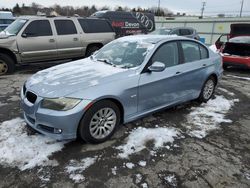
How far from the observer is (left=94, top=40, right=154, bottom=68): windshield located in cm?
425

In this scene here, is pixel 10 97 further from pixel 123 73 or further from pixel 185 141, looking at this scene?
pixel 185 141

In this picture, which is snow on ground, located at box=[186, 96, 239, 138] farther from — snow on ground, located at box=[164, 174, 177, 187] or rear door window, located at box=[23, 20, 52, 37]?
rear door window, located at box=[23, 20, 52, 37]

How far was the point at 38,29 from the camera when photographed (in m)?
8.06

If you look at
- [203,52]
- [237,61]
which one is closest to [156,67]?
[203,52]

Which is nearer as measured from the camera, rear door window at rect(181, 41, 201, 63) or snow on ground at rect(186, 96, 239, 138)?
snow on ground at rect(186, 96, 239, 138)

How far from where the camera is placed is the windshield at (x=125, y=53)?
4.25 m

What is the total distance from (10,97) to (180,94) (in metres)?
3.82

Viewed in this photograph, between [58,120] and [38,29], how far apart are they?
571 cm

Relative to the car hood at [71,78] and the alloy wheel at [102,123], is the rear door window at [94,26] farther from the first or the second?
the alloy wheel at [102,123]

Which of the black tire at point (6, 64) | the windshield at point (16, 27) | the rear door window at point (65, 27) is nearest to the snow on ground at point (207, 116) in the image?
the rear door window at point (65, 27)

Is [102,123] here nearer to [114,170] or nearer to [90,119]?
[90,119]

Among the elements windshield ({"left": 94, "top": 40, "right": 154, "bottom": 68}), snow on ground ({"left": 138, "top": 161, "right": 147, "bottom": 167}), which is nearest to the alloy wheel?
snow on ground ({"left": 138, "top": 161, "right": 147, "bottom": 167})

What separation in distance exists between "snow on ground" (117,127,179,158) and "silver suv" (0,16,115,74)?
5.27m

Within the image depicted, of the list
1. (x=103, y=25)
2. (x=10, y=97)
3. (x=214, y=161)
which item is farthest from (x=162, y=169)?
(x=103, y=25)
